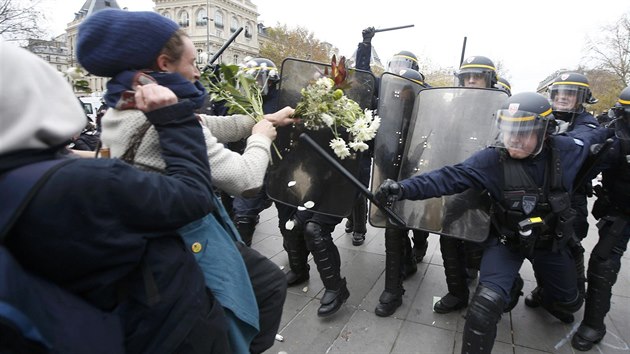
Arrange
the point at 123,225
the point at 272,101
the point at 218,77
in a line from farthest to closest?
the point at 272,101, the point at 218,77, the point at 123,225

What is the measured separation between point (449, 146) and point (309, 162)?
106cm

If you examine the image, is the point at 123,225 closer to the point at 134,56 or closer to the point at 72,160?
the point at 72,160

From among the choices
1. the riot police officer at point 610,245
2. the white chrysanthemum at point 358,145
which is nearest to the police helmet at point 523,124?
the riot police officer at point 610,245

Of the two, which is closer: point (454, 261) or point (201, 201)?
point (201, 201)

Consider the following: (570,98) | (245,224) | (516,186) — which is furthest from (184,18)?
(516,186)

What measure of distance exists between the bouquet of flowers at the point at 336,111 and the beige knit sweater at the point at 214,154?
816 millimetres

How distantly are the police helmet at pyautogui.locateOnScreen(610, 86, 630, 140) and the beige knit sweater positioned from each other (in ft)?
8.70

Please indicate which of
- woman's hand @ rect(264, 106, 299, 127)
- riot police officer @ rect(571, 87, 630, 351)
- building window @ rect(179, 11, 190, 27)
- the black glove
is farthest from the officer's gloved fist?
building window @ rect(179, 11, 190, 27)

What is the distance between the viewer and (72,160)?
96 centimetres

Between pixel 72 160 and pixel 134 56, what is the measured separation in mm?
454

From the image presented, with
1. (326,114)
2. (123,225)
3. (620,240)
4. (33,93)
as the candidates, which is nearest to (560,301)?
(620,240)

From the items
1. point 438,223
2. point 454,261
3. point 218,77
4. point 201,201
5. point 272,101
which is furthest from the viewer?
point 272,101

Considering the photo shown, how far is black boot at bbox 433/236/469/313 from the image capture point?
310 cm

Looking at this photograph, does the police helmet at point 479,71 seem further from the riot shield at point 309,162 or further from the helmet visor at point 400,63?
the riot shield at point 309,162
